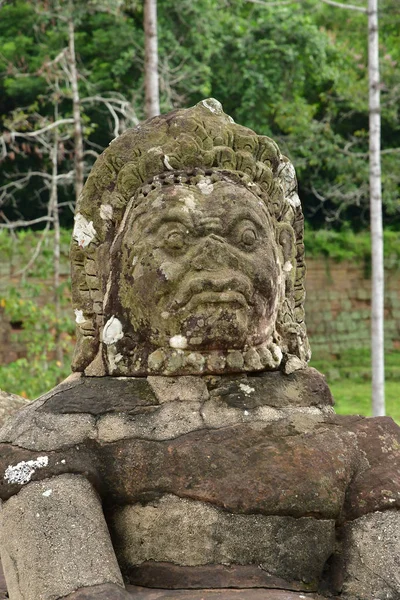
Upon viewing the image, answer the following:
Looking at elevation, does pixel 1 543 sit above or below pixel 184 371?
below

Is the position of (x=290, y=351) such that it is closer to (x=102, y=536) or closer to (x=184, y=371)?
(x=184, y=371)

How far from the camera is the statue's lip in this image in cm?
223

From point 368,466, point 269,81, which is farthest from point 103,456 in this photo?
point 269,81

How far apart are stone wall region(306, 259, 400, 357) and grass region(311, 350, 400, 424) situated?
0.78 feet

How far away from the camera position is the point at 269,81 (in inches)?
527

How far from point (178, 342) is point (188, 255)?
254 millimetres

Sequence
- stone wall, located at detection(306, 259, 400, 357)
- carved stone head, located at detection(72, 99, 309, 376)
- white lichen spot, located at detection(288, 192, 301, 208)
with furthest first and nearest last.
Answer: stone wall, located at detection(306, 259, 400, 357) < white lichen spot, located at detection(288, 192, 301, 208) < carved stone head, located at detection(72, 99, 309, 376)

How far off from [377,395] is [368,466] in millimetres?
6136

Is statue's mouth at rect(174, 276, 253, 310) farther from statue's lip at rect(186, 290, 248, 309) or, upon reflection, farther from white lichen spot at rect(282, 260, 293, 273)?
white lichen spot at rect(282, 260, 293, 273)

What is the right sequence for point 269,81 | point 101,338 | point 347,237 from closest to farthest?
point 101,338 < point 269,81 < point 347,237

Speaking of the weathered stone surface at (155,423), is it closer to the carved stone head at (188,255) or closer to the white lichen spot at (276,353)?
the carved stone head at (188,255)

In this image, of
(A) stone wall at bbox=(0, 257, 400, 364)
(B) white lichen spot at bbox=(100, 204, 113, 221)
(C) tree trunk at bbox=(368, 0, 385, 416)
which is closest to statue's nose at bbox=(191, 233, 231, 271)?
(B) white lichen spot at bbox=(100, 204, 113, 221)

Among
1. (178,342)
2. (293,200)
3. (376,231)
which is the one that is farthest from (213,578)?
(376,231)

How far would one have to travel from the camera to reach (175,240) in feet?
7.49
